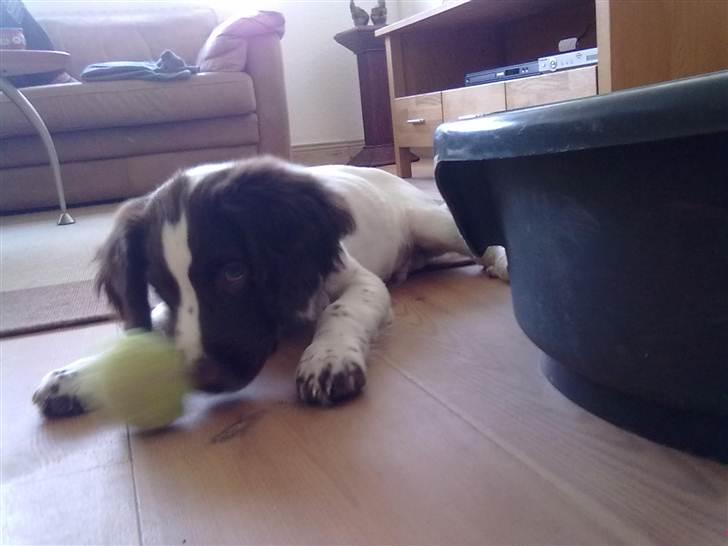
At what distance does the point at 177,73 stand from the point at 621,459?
432 cm

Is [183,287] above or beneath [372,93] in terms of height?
beneath

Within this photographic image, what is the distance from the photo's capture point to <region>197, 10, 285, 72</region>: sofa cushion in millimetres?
4801

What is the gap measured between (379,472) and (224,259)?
469 millimetres

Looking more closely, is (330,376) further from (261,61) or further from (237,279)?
(261,61)

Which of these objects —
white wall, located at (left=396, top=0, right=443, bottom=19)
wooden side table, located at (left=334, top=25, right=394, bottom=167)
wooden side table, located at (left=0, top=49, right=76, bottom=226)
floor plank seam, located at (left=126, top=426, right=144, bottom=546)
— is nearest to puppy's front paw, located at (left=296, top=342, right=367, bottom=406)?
floor plank seam, located at (left=126, top=426, right=144, bottom=546)

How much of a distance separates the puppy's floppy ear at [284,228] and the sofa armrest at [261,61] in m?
3.66

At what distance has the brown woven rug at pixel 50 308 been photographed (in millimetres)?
1757

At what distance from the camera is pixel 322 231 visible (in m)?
1.37

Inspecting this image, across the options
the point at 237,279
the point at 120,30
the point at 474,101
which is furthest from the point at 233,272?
the point at 120,30

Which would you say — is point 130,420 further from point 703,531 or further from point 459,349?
point 703,531

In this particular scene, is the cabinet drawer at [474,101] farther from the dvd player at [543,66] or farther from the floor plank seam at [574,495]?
the floor plank seam at [574,495]

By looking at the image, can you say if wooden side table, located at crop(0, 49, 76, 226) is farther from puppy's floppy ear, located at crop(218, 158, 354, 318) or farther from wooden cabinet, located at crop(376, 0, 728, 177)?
puppy's floppy ear, located at crop(218, 158, 354, 318)

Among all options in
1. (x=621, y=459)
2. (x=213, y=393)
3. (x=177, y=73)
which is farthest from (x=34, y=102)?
(x=621, y=459)

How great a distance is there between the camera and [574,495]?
0.82 meters
